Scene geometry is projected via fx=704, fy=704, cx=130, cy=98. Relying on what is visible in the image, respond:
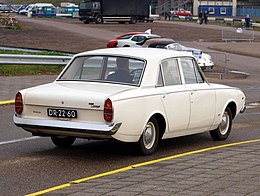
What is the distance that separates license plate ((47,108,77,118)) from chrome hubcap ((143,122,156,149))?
110cm

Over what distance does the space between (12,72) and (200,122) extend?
41.8 ft

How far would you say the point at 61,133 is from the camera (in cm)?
935

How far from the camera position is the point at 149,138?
32.5ft

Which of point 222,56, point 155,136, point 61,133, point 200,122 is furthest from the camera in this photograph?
point 222,56

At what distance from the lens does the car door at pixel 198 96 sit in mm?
10695

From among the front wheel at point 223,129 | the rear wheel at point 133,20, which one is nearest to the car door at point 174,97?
the front wheel at point 223,129

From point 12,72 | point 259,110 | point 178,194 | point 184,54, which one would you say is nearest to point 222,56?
point 12,72

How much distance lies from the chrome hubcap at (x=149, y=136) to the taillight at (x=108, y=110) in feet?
2.84

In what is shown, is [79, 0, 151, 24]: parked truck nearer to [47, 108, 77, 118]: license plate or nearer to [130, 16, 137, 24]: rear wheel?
[130, 16, 137, 24]: rear wheel

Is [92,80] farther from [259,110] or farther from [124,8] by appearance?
[124,8]

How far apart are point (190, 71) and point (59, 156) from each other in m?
2.69

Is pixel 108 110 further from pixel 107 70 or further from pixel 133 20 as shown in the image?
pixel 133 20

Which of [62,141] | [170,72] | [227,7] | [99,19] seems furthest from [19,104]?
[227,7]

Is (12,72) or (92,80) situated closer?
(92,80)
